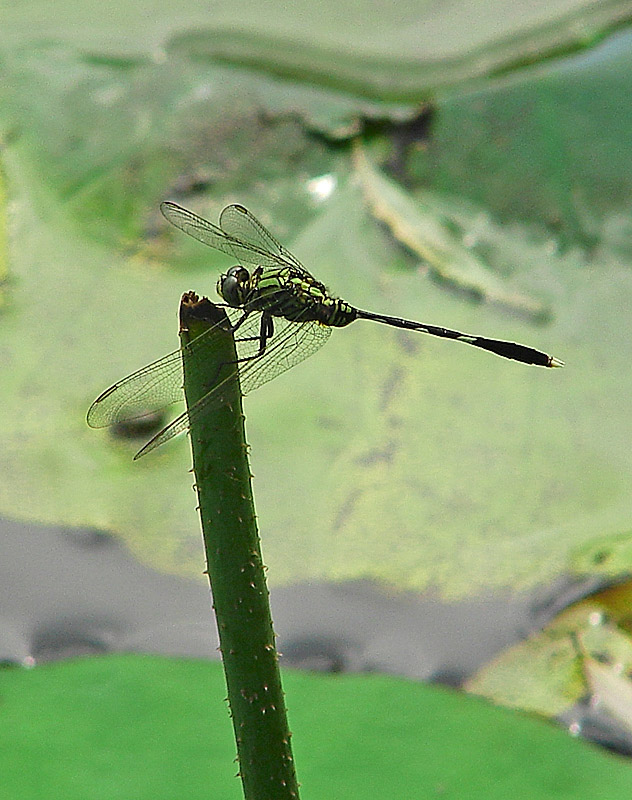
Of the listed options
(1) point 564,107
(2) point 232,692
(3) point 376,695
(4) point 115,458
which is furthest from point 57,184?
(2) point 232,692

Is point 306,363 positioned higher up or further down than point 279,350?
higher up

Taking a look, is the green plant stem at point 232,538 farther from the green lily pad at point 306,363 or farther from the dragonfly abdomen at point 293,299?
the green lily pad at point 306,363

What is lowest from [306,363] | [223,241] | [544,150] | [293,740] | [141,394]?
[293,740]

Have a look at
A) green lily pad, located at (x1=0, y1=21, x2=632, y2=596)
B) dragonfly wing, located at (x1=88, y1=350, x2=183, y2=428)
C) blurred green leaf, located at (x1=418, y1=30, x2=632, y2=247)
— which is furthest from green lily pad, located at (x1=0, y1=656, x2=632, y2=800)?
blurred green leaf, located at (x1=418, y1=30, x2=632, y2=247)

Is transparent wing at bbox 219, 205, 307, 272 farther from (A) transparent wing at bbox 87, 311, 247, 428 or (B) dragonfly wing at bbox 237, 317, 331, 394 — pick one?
(A) transparent wing at bbox 87, 311, 247, 428

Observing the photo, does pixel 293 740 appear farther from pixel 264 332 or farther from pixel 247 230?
pixel 247 230

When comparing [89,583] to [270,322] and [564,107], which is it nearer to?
[270,322]

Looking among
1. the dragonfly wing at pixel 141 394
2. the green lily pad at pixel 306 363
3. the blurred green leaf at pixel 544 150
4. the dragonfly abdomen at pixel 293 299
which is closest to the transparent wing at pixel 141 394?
the dragonfly wing at pixel 141 394

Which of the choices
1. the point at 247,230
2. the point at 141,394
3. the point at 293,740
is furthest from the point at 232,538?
the point at 247,230
